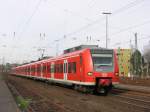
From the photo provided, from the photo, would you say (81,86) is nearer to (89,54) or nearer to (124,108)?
(89,54)

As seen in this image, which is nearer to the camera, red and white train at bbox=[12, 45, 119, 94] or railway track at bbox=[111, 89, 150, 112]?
railway track at bbox=[111, 89, 150, 112]

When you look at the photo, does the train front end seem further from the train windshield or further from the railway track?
the railway track

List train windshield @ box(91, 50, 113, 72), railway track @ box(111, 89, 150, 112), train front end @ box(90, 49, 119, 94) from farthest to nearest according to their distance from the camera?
train windshield @ box(91, 50, 113, 72)
train front end @ box(90, 49, 119, 94)
railway track @ box(111, 89, 150, 112)

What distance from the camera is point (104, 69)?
69.1 feet

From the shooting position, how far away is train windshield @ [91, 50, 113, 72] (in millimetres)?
21086

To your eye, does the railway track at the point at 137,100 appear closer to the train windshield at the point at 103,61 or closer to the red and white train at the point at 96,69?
the red and white train at the point at 96,69

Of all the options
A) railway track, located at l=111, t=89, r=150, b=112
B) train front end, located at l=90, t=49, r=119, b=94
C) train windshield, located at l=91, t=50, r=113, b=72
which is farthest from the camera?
train windshield, located at l=91, t=50, r=113, b=72

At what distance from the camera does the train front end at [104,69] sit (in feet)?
68.4

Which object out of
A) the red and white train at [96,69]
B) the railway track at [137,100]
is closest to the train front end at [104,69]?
the red and white train at [96,69]

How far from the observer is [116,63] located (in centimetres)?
2162

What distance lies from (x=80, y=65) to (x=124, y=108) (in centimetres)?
845

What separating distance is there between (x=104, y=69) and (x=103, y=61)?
580 millimetres

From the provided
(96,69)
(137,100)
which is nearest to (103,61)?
(96,69)

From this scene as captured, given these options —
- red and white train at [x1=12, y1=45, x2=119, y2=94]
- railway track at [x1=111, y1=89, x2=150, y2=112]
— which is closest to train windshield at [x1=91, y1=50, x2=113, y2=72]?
red and white train at [x1=12, y1=45, x2=119, y2=94]
